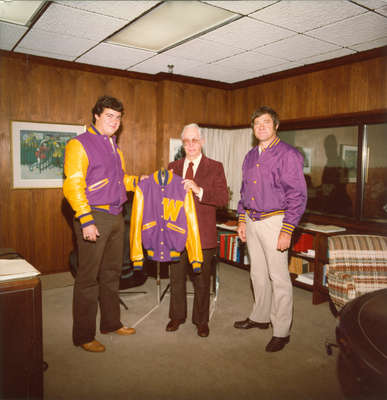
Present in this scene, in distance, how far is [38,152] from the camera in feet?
14.1

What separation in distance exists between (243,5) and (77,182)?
190cm

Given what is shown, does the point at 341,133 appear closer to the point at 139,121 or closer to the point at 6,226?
the point at 139,121

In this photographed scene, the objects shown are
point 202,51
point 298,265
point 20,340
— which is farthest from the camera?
point 298,265

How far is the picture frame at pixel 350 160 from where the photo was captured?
4.10 m

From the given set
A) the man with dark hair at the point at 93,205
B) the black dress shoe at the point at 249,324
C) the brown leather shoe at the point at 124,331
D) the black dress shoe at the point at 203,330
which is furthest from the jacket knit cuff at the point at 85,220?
the black dress shoe at the point at 249,324

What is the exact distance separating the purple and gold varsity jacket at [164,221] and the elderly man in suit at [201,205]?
10cm

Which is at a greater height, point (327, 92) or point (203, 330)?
point (327, 92)

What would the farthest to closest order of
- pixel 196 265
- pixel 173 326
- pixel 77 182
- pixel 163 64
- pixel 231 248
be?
1. pixel 231 248
2. pixel 163 64
3. pixel 173 326
4. pixel 196 265
5. pixel 77 182

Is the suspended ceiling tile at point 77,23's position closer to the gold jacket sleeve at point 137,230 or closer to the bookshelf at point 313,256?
the gold jacket sleeve at point 137,230

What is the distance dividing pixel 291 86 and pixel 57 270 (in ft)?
12.9

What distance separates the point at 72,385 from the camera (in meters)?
2.22

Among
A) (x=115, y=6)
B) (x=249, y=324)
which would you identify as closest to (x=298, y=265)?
(x=249, y=324)

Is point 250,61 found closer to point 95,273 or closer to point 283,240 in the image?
point 283,240

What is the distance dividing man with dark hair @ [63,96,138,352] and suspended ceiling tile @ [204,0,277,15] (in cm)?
118
